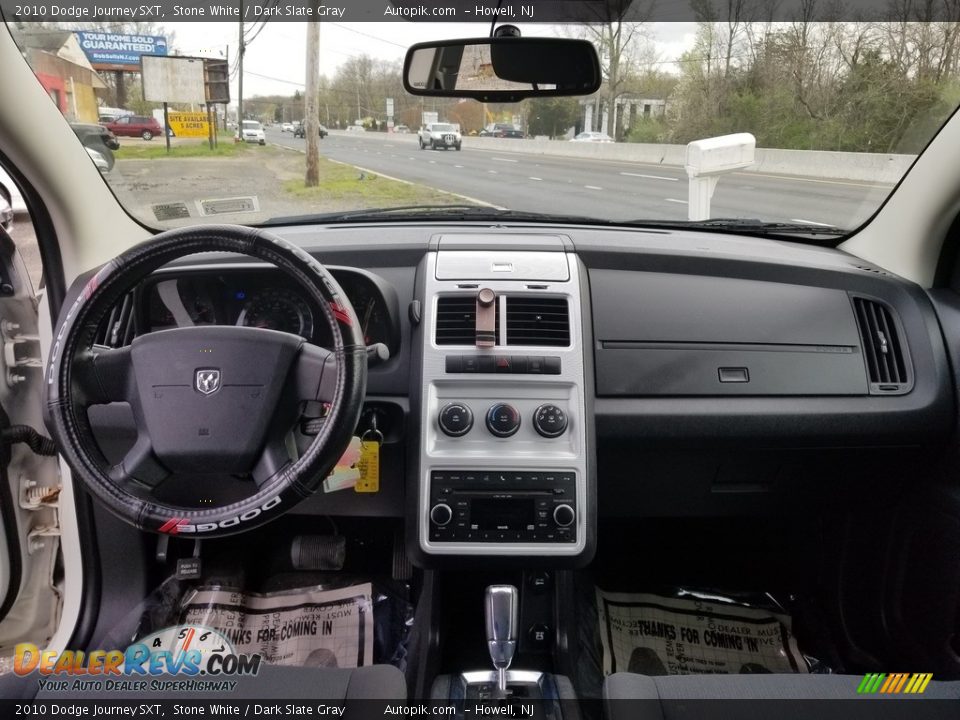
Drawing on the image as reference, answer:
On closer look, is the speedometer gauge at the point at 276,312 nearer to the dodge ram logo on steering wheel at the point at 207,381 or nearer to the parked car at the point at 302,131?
the dodge ram logo on steering wheel at the point at 207,381

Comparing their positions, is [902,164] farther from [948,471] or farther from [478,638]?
[478,638]

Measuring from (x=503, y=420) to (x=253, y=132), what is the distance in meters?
1.61

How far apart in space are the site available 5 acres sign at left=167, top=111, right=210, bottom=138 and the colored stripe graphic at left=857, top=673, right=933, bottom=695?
8.65 feet

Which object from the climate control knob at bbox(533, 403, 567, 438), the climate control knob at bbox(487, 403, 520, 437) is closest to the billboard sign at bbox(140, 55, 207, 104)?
the climate control knob at bbox(487, 403, 520, 437)

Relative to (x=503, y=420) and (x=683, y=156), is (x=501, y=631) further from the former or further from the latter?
(x=683, y=156)

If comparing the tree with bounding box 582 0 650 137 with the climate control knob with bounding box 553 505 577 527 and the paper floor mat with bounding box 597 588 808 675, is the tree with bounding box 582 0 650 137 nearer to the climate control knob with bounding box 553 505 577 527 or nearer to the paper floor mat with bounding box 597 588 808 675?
the climate control knob with bounding box 553 505 577 527

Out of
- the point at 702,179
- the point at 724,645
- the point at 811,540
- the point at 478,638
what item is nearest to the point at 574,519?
the point at 478,638

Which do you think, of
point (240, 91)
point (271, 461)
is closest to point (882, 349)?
point (271, 461)

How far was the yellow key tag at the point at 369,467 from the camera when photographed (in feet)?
7.12

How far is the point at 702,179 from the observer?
2.76 metres

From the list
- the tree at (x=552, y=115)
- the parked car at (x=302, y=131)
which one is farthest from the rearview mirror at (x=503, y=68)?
the parked car at (x=302, y=131)

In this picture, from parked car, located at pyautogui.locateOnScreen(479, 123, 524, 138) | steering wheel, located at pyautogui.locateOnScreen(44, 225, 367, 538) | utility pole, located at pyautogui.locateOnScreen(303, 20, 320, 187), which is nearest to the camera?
steering wheel, located at pyautogui.locateOnScreen(44, 225, 367, 538)

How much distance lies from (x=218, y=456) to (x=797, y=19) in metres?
2.30

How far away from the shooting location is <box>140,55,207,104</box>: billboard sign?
2.29 meters
